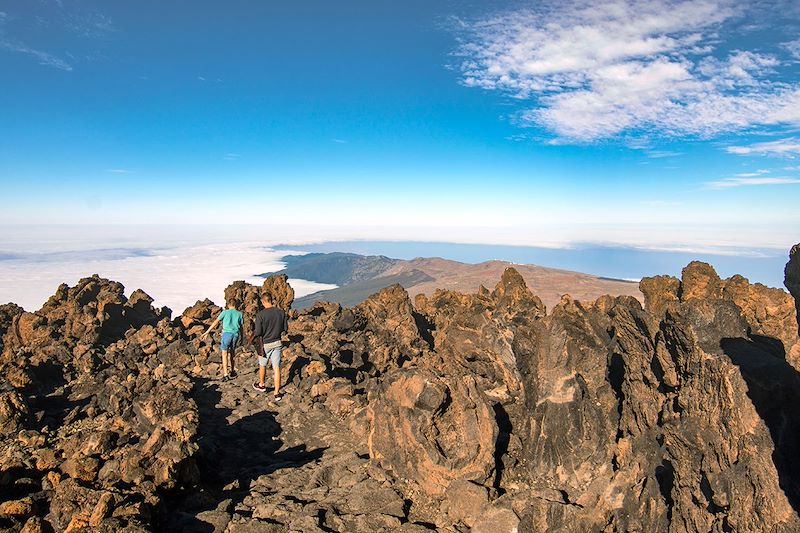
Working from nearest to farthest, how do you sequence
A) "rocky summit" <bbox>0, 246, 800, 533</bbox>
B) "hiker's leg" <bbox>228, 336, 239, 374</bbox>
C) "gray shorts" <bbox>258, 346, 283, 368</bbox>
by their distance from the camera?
1. "rocky summit" <bbox>0, 246, 800, 533</bbox>
2. "gray shorts" <bbox>258, 346, 283, 368</bbox>
3. "hiker's leg" <bbox>228, 336, 239, 374</bbox>

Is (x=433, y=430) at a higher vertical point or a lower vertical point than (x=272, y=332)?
lower

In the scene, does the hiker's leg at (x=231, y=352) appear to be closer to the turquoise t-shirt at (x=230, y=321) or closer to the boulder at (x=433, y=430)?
the turquoise t-shirt at (x=230, y=321)

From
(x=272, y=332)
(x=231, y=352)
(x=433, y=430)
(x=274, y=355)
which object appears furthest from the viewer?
(x=231, y=352)

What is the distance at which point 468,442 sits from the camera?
8719 mm

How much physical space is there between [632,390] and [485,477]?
4823 millimetres

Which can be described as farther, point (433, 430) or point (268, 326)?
point (268, 326)

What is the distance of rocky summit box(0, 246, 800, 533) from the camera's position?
761 centimetres

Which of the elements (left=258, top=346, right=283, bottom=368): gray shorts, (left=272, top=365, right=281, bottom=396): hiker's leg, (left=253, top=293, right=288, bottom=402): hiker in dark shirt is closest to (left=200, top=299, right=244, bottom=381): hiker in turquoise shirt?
(left=253, top=293, right=288, bottom=402): hiker in dark shirt

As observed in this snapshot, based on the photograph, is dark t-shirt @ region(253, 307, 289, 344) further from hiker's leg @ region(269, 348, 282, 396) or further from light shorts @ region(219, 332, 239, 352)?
light shorts @ region(219, 332, 239, 352)

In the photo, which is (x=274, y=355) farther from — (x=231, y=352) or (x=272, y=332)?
(x=231, y=352)

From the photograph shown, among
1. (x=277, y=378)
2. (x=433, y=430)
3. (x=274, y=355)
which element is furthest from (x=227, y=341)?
(x=433, y=430)

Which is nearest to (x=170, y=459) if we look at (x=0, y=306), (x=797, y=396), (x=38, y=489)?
(x=38, y=489)

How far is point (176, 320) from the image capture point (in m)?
20.1

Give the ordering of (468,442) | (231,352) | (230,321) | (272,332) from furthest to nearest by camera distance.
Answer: (231,352), (230,321), (272,332), (468,442)
